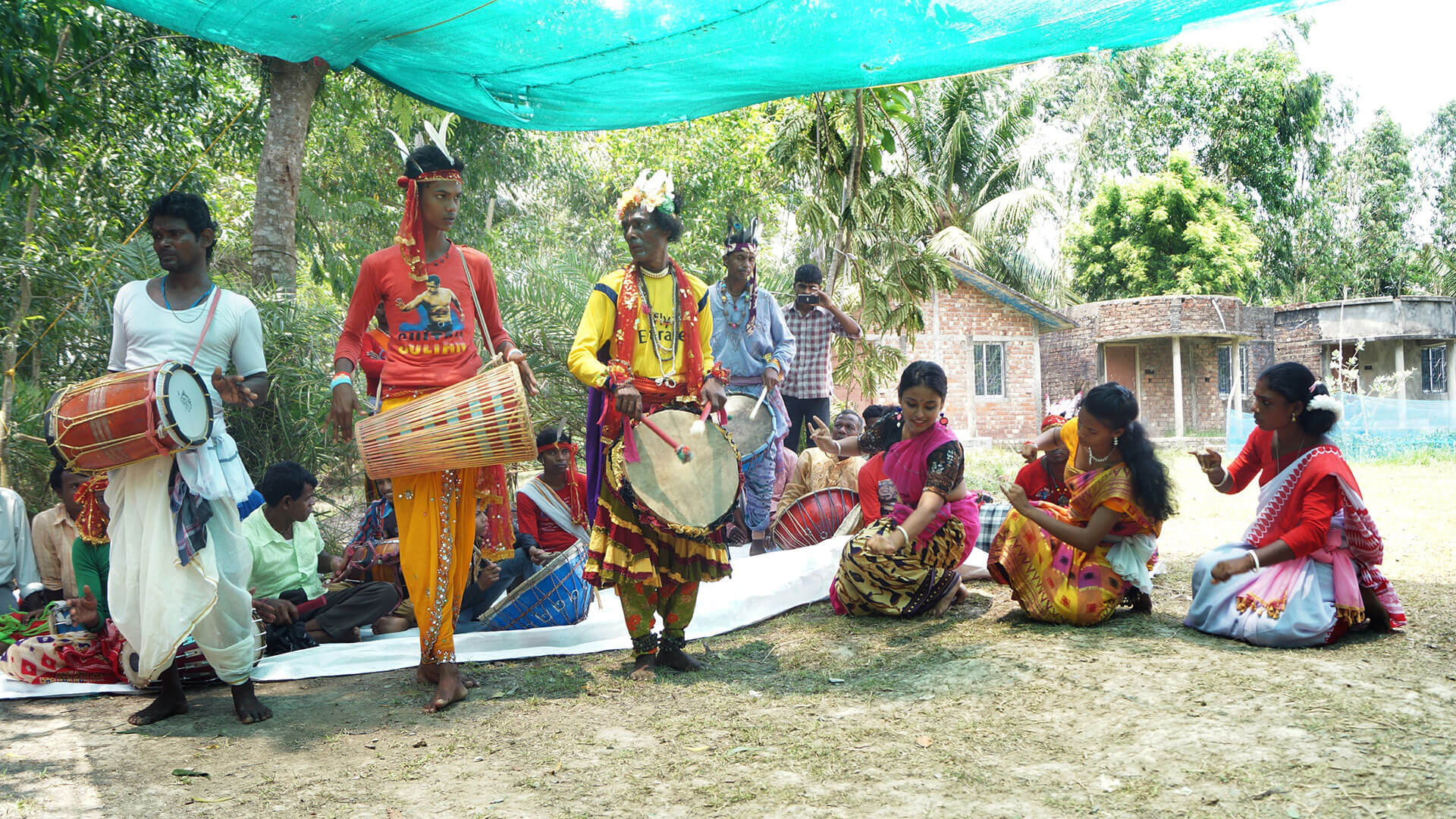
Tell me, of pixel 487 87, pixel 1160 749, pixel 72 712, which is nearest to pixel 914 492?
pixel 1160 749

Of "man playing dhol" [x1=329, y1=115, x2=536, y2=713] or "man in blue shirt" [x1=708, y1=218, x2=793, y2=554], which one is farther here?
"man in blue shirt" [x1=708, y1=218, x2=793, y2=554]

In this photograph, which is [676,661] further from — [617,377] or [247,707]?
[247,707]

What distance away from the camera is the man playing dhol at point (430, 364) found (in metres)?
4.02

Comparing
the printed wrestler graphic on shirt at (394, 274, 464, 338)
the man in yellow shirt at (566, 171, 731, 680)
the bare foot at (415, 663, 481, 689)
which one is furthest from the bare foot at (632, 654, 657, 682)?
the printed wrestler graphic on shirt at (394, 274, 464, 338)

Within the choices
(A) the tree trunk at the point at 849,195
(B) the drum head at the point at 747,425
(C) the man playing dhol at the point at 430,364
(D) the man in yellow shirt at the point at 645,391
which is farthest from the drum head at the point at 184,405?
(A) the tree trunk at the point at 849,195

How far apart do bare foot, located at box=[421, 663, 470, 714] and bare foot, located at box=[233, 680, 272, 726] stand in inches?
22.6

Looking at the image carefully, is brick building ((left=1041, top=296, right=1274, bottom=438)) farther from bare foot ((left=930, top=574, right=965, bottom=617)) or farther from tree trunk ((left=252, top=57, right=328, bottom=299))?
bare foot ((left=930, top=574, right=965, bottom=617))

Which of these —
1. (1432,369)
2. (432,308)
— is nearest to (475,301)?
(432,308)

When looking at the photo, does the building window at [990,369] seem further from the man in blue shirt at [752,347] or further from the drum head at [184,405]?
the drum head at [184,405]

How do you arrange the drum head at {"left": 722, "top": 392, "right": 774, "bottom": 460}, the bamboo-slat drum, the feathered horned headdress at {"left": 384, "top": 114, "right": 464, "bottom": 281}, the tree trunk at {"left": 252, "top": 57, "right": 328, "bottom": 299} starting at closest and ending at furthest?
the bamboo-slat drum
the feathered horned headdress at {"left": 384, "top": 114, "right": 464, "bottom": 281}
the drum head at {"left": 722, "top": 392, "right": 774, "bottom": 460}
the tree trunk at {"left": 252, "top": 57, "right": 328, "bottom": 299}

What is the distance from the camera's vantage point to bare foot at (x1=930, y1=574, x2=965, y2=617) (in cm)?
514

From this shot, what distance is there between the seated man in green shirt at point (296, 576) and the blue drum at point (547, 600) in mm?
622

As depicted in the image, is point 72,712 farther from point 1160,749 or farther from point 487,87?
point 1160,749

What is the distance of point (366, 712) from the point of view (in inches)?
151
